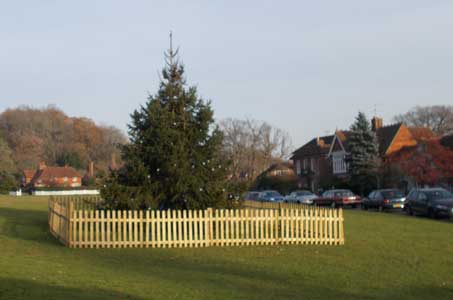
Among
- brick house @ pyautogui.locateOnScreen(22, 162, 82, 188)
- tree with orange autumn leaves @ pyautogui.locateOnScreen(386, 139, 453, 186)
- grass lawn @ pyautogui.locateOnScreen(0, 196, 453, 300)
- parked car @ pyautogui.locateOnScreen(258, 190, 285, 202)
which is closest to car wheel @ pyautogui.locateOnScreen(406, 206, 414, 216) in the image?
grass lawn @ pyautogui.locateOnScreen(0, 196, 453, 300)

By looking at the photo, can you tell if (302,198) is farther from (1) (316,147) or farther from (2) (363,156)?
(1) (316,147)

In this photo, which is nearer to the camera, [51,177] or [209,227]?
[209,227]

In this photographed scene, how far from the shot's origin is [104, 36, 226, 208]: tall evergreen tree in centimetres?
2044

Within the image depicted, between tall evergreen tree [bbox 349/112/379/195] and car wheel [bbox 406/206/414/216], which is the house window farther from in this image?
car wheel [bbox 406/206/414/216]

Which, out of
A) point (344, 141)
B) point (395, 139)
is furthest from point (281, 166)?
point (395, 139)

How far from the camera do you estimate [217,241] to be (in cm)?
1808

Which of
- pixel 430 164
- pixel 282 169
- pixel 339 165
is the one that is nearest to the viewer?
pixel 430 164

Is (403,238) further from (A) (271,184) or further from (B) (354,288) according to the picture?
(A) (271,184)

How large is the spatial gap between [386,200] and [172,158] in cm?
2072

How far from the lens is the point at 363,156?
59.8 meters

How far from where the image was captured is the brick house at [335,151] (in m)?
70.4

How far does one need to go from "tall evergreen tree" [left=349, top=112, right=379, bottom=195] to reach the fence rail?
41129 millimetres

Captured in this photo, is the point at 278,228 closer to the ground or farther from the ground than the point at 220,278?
farther from the ground

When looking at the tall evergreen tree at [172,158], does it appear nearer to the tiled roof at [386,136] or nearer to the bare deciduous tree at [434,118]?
the tiled roof at [386,136]
